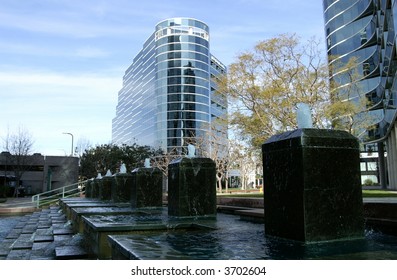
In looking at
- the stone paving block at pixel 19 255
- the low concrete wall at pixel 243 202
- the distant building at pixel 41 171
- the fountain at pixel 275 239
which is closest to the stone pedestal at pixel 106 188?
the low concrete wall at pixel 243 202

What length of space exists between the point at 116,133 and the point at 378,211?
111 m

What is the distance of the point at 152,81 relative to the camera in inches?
2785

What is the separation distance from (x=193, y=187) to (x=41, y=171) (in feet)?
139

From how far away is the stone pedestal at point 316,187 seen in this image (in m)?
3.65

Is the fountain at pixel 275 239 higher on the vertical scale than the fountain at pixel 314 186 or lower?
lower

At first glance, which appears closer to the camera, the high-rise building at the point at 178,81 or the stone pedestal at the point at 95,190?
the stone pedestal at the point at 95,190

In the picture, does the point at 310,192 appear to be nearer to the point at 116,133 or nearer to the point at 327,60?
the point at 327,60

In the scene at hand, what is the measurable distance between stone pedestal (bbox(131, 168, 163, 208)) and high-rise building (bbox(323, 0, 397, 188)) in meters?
15.8

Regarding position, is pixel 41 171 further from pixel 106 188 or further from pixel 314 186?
pixel 314 186

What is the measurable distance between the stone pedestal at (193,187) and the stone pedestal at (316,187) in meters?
2.82

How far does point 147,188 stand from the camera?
962 centimetres

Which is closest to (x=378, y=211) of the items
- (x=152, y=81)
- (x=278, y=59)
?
(x=278, y=59)

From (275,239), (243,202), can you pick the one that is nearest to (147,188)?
(243,202)

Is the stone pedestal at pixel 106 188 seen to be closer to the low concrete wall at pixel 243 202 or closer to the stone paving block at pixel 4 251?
the low concrete wall at pixel 243 202
